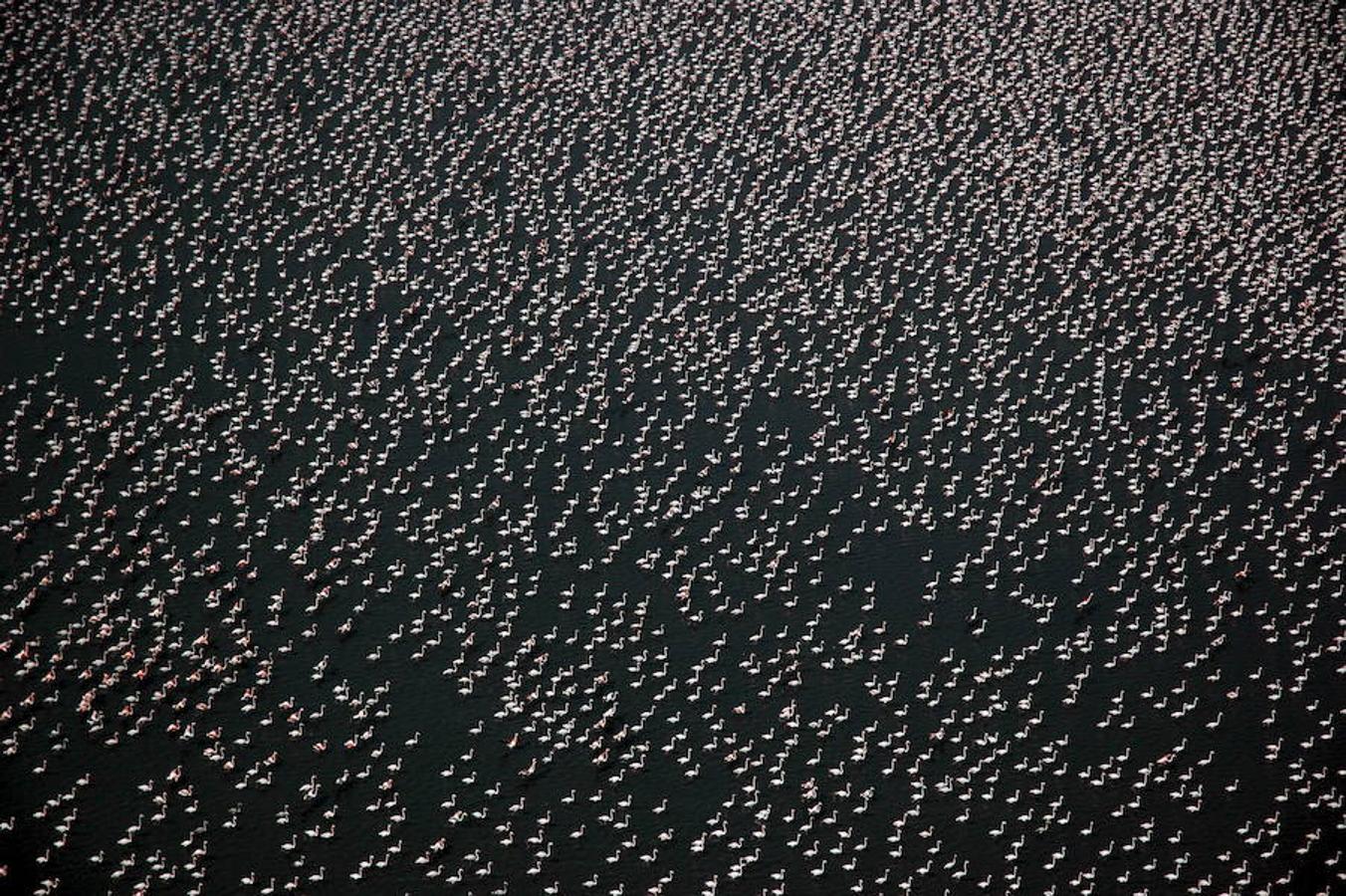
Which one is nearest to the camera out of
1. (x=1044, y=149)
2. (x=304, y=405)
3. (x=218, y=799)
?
(x=218, y=799)

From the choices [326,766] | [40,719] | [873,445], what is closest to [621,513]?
[873,445]

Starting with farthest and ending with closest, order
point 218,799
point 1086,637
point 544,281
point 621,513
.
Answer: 1. point 544,281
2. point 621,513
3. point 1086,637
4. point 218,799

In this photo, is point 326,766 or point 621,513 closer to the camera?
point 326,766

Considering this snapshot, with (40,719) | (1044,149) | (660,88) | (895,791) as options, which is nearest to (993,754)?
(895,791)

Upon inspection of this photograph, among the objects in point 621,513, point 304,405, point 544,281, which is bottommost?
point 621,513

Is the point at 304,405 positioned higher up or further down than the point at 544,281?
further down

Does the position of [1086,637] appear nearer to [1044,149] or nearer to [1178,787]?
[1178,787]
